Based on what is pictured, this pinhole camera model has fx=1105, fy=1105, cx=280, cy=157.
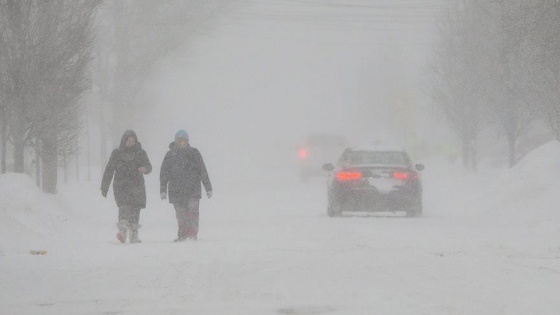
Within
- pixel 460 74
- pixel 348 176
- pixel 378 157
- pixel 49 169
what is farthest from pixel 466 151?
pixel 348 176

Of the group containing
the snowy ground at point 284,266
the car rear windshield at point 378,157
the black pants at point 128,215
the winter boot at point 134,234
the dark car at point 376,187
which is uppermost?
the car rear windshield at point 378,157

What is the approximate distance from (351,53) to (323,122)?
41.1 metres

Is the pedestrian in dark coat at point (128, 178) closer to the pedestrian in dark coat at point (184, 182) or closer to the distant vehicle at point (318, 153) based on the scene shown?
the pedestrian in dark coat at point (184, 182)

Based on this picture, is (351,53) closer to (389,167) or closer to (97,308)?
(389,167)

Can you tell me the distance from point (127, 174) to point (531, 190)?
36.2 ft

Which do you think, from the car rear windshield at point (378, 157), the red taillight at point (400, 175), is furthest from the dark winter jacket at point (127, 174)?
the car rear windshield at point (378, 157)

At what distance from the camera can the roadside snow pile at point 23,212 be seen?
626 inches

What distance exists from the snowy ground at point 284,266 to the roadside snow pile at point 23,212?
34 mm

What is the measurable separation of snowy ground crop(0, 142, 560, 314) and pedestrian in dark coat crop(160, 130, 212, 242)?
653mm

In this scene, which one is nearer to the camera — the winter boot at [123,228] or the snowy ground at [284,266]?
the snowy ground at [284,266]

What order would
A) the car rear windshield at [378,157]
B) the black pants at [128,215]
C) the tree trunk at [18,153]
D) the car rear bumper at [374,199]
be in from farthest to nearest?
1. the tree trunk at [18,153]
2. the car rear windshield at [378,157]
3. the car rear bumper at [374,199]
4. the black pants at [128,215]

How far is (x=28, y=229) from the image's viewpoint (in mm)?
16266

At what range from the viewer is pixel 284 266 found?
1079cm

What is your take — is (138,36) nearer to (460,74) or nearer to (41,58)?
(460,74)
